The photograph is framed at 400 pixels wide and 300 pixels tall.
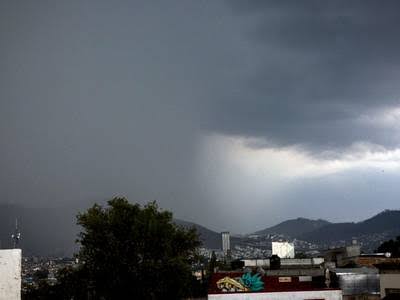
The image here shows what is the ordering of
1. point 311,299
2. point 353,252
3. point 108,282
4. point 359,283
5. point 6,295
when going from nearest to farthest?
1. point 6,295
2. point 311,299
3. point 359,283
4. point 108,282
5. point 353,252

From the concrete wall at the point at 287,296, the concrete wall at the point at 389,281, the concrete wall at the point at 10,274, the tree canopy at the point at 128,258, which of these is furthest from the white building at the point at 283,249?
the concrete wall at the point at 10,274

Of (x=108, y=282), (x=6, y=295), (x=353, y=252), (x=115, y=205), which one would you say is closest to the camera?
(x=6, y=295)

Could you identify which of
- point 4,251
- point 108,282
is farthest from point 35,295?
point 4,251

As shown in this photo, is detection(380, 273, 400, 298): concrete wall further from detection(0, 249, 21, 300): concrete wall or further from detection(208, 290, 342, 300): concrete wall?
detection(0, 249, 21, 300): concrete wall

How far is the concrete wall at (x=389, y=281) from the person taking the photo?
46.0 metres

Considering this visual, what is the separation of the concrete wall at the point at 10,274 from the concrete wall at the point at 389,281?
2909cm

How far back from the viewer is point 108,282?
213 ft

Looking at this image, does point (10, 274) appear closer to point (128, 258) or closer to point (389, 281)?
point (389, 281)

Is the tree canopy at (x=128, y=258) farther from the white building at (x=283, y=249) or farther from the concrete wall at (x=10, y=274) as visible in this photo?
the white building at (x=283, y=249)

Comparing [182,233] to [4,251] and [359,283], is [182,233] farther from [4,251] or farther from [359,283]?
[4,251]

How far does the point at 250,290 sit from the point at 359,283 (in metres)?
10.4

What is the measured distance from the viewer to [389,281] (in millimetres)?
46250

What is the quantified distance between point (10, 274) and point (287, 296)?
23054 millimetres

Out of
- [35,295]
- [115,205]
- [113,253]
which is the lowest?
[35,295]
